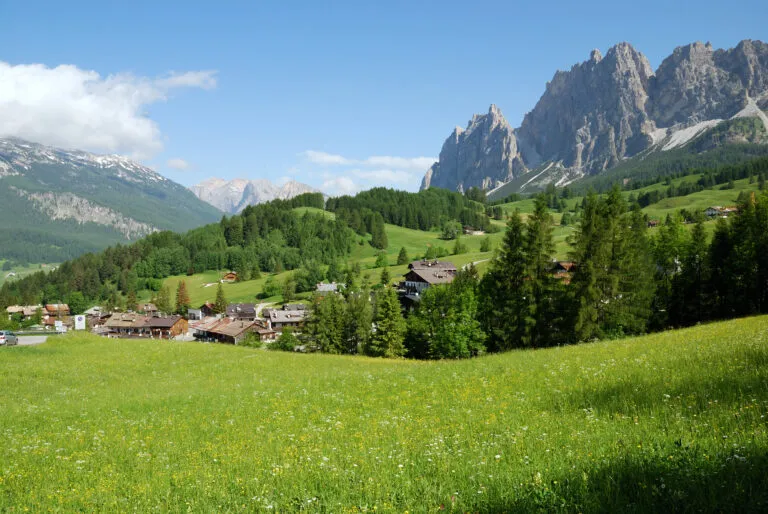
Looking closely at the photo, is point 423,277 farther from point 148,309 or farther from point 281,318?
point 148,309

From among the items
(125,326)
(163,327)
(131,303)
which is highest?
(131,303)

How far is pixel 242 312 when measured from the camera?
144m

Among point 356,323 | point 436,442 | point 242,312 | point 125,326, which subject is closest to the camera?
point 436,442

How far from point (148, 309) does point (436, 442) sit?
184954 mm

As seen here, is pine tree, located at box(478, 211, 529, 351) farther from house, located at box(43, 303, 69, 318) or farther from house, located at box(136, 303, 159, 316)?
house, located at box(43, 303, 69, 318)

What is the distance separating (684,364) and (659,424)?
303 inches

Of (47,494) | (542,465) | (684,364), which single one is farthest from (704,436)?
(47,494)

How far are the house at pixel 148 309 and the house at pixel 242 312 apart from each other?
37.9 metres

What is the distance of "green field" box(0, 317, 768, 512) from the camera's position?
21.8 feet

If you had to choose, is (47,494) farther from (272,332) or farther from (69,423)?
(272,332)

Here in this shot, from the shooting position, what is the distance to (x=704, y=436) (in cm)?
827

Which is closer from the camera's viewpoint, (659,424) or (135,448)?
(659,424)

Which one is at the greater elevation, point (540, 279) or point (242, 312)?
point (540, 279)

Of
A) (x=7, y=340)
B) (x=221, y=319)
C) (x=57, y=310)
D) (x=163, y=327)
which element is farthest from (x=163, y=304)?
(x=7, y=340)
